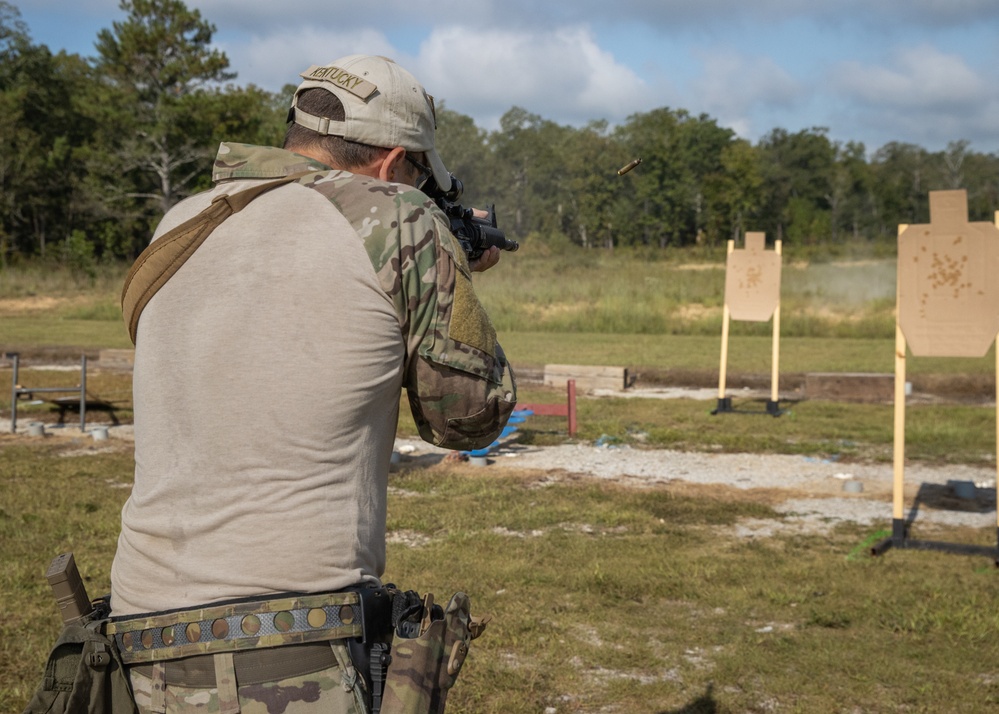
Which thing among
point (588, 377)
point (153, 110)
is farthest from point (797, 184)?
point (588, 377)

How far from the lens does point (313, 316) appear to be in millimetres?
1699

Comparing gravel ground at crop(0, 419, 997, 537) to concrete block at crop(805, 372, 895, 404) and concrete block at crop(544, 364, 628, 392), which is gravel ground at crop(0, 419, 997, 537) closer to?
concrete block at crop(805, 372, 895, 404)

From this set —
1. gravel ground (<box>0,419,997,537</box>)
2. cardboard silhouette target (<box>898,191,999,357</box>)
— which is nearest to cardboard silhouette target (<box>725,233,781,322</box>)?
gravel ground (<box>0,419,997,537</box>)

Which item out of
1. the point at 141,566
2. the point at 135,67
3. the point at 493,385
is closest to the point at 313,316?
the point at 493,385

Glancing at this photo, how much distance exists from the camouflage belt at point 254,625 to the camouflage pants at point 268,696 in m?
0.04

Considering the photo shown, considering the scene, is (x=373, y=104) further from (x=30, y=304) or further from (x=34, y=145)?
(x=34, y=145)

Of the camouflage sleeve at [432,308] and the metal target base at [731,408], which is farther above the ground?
the camouflage sleeve at [432,308]

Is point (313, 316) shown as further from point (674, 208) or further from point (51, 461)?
point (674, 208)

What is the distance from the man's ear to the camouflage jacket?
0.11 metres

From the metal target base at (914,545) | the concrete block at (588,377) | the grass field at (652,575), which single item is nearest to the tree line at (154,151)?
the concrete block at (588,377)

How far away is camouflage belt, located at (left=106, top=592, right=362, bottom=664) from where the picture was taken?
5.55 feet

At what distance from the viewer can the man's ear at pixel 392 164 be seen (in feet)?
6.29

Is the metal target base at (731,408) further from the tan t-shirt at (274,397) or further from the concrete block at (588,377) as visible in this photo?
the tan t-shirt at (274,397)

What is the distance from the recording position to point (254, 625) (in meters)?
1.69
